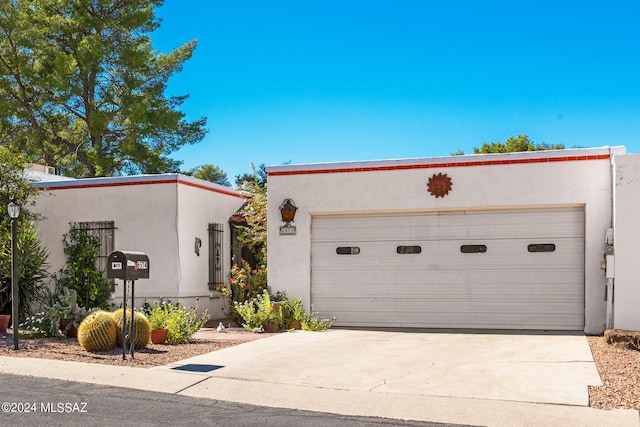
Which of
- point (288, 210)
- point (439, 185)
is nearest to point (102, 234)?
point (288, 210)

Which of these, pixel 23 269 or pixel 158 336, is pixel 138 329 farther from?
pixel 23 269

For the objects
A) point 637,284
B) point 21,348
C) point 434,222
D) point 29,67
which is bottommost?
point 21,348

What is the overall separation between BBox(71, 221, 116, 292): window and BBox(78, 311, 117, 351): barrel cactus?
546 centimetres

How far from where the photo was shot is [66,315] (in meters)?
12.7

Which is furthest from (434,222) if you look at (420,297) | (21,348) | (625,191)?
(21,348)

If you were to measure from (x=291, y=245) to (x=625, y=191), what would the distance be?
6503 millimetres

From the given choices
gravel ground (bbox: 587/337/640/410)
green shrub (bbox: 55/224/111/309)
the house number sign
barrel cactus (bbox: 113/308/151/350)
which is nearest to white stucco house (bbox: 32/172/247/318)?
green shrub (bbox: 55/224/111/309)

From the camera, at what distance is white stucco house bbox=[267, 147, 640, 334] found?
521 inches

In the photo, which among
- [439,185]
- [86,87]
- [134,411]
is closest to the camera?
[134,411]

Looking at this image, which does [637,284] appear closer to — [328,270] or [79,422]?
[328,270]

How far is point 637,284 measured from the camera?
1250 centimetres

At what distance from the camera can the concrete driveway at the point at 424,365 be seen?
8.29 m

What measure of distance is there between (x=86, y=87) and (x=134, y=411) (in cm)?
2591

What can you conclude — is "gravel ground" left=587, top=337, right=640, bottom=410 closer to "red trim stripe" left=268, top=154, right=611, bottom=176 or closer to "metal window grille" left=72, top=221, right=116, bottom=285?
"red trim stripe" left=268, top=154, right=611, bottom=176
